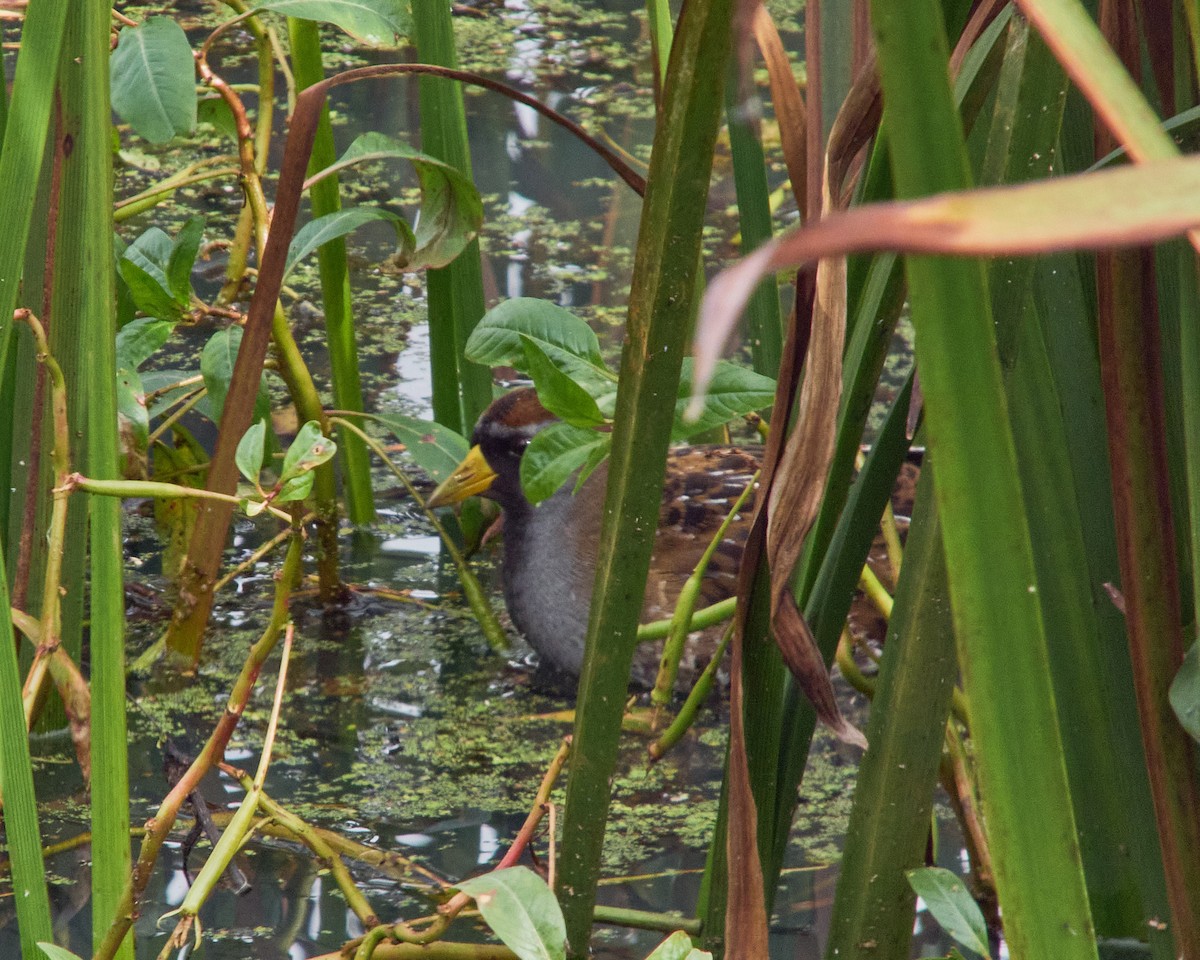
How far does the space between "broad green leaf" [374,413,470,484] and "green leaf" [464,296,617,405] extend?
1.63 feet

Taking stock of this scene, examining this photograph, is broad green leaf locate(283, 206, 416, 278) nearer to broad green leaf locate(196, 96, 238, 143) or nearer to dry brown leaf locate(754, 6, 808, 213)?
broad green leaf locate(196, 96, 238, 143)

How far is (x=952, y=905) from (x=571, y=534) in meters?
1.38

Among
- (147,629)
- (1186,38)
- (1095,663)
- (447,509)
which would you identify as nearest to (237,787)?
(147,629)

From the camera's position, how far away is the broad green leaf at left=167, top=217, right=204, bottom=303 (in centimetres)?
167

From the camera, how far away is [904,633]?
2.67ft

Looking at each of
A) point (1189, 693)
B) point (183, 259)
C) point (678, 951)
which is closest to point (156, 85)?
point (183, 259)

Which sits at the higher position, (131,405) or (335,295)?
(335,295)

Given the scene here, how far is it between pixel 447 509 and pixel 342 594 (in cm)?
42

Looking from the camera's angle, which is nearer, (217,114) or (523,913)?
(523,913)

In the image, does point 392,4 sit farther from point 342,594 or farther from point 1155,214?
point 1155,214

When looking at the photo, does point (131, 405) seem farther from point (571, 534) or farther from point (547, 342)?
point (571, 534)

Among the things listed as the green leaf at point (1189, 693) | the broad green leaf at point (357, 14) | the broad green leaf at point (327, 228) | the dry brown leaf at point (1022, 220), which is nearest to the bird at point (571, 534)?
the broad green leaf at point (327, 228)

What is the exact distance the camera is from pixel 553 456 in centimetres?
132

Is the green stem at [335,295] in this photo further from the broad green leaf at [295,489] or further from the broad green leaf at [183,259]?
the broad green leaf at [295,489]
